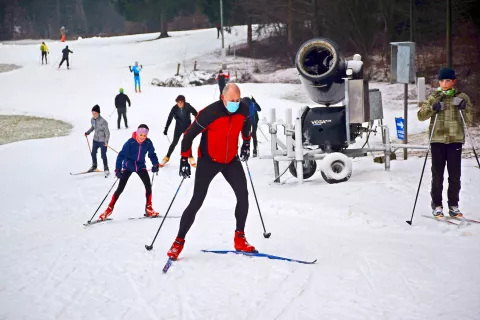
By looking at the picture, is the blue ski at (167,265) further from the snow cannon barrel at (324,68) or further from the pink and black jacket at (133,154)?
the snow cannon barrel at (324,68)

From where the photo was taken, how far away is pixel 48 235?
9.61 metres

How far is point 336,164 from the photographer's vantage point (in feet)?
38.3

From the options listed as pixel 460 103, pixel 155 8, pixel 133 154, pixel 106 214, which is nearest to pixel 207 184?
pixel 133 154

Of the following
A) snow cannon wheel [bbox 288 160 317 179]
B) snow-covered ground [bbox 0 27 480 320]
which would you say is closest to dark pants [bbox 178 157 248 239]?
snow-covered ground [bbox 0 27 480 320]

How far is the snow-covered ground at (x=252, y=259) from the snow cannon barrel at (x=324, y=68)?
171cm

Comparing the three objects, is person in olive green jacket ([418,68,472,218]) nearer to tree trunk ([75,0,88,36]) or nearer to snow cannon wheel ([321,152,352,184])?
snow cannon wheel ([321,152,352,184])

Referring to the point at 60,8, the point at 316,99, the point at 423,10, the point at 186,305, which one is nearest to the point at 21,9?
the point at 60,8

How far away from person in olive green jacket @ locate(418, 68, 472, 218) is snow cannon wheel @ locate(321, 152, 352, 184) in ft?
10.2

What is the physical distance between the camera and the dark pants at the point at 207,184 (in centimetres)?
715

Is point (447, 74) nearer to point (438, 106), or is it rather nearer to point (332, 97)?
point (438, 106)

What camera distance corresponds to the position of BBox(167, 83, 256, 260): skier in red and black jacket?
6.98 m

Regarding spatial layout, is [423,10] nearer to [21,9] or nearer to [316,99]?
[316,99]

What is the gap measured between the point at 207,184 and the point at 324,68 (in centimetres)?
552

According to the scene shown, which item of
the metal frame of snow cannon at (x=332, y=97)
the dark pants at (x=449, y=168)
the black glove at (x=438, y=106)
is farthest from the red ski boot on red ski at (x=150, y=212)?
the black glove at (x=438, y=106)
